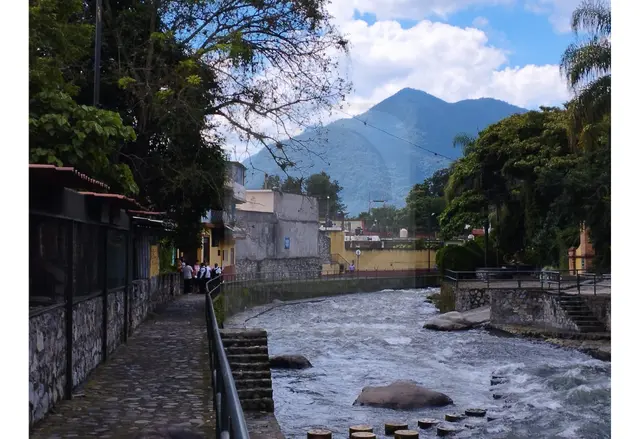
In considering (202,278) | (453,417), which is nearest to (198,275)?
(202,278)

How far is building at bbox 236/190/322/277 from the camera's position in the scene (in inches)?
2034

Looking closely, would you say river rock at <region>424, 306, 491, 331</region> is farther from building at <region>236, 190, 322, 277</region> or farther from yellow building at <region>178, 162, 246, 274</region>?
building at <region>236, 190, 322, 277</region>

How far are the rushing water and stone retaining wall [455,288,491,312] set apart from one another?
213cm

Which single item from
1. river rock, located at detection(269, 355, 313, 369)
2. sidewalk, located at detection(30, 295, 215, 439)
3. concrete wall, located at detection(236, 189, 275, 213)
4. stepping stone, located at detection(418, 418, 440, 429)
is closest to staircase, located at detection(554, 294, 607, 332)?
river rock, located at detection(269, 355, 313, 369)

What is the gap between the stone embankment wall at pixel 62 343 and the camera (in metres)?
7.72

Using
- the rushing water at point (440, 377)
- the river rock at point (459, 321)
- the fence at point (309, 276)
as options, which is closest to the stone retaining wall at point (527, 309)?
the river rock at point (459, 321)

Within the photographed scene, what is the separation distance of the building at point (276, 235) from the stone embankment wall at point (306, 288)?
8.33 ft

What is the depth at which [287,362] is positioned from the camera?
20219 millimetres

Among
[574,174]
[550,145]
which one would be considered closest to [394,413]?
[574,174]

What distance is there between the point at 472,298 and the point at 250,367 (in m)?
21.7

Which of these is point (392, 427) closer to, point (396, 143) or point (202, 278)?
point (202, 278)

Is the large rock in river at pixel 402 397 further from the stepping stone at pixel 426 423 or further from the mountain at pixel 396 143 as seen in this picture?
the mountain at pixel 396 143

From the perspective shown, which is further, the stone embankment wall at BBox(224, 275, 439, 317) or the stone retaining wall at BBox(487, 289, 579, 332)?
the stone embankment wall at BBox(224, 275, 439, 317)
